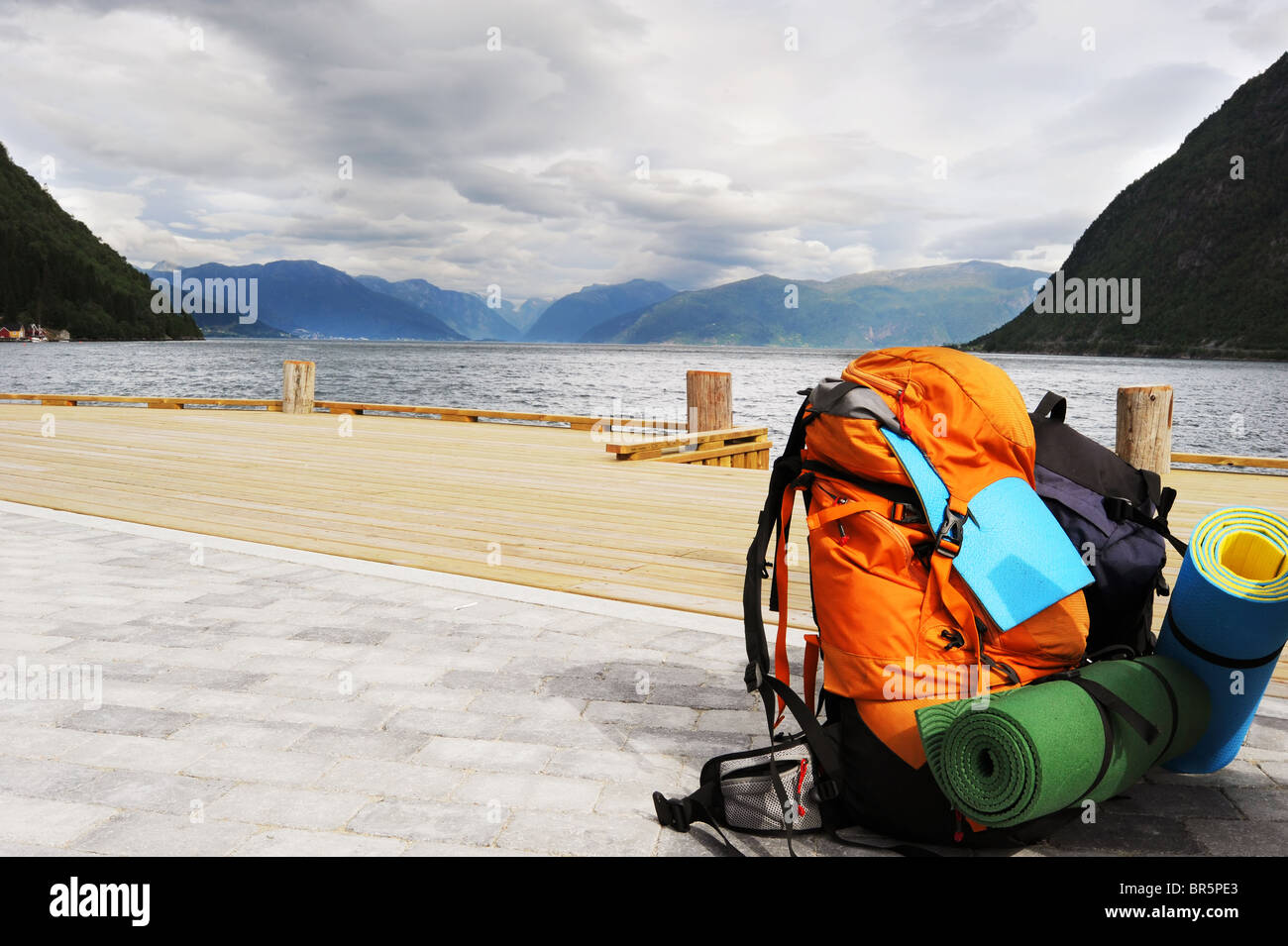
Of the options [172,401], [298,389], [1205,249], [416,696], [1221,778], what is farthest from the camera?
[1205,249]

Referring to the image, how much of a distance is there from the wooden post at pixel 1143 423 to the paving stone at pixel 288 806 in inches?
331

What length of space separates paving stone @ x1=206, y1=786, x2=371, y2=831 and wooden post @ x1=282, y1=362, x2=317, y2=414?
46.4ft

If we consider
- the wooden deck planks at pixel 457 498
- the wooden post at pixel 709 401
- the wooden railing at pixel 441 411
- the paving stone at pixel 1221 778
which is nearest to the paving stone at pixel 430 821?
the paving stone at pixel 1221 778

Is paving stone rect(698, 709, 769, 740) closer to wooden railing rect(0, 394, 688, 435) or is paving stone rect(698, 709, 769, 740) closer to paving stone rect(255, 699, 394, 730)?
paving stone rect(255, 699, 394, 730)

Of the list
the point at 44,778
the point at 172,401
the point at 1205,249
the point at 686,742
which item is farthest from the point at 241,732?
the point at 1205,249

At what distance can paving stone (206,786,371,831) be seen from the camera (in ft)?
7.46

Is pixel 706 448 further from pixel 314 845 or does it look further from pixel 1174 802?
pixel 314 845

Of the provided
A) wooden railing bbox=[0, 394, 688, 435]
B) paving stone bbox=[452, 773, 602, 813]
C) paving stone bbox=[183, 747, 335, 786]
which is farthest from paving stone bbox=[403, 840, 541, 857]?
wooden railing bbox=[0, 394, 688, 435]

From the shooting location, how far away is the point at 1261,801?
7.96 feet

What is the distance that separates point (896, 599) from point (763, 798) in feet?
2.20

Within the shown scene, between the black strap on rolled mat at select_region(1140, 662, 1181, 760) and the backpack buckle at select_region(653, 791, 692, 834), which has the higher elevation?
the black strap on rolled mat at select_region(1140, 662, 1181, 760)

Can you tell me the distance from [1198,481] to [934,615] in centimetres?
906

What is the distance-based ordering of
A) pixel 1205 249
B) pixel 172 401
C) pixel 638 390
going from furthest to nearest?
pixel 1205 249
pixel 638 390
pixel 172 401

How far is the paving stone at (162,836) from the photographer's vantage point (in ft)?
6.96
